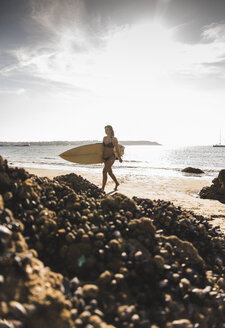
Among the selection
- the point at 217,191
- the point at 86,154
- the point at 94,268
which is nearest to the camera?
the point at 94,268

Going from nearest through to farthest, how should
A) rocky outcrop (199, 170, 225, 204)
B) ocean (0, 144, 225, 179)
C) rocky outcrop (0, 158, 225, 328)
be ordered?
rocky outcrop (0, 158, 225, 328)
rocky outcrop (199, 170, 225, 204)
ocean (0, 144, 225, 179)

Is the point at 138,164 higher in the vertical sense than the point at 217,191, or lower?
higher

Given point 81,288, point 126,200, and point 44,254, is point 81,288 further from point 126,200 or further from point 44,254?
point 126,200

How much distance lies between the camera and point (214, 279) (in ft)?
8.16

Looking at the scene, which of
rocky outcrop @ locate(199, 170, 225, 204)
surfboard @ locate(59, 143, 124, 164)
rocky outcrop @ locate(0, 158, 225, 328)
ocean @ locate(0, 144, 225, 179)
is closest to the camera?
rocky outcrop @ locate(0, 158, 225, 328)

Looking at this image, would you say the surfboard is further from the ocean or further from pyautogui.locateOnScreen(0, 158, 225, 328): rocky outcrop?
the ocean

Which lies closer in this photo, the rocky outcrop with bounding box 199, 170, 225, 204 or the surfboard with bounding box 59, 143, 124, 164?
the rocky outcrop with bounding box 199, 170, 225, 204

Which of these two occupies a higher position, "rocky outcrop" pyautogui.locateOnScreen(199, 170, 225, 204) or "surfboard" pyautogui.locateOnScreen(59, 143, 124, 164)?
"surfboard" pyautogui.locateOnScreen(59, 143, 124, 164)

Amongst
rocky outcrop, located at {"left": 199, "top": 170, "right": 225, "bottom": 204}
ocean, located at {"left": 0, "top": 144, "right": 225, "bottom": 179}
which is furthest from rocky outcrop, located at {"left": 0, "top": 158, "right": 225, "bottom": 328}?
ocean, located at {"left": 0, "top": 144, "right": 225, "bottom": 179}

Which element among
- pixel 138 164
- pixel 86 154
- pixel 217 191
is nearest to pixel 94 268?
pixel 86 154

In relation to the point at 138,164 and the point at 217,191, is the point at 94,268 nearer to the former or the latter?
the point at 217,191

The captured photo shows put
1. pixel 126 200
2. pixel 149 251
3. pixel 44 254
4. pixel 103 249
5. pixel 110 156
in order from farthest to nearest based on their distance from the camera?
pixel 110 156, pixel 126 200, pixel 149 251, pixel 103 249, pixel 44 254

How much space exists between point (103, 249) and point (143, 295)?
570mm

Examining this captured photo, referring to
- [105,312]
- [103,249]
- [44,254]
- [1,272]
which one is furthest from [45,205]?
[105,312]
